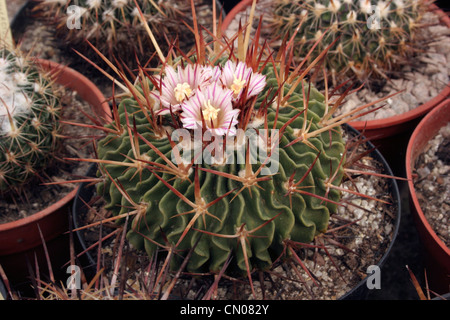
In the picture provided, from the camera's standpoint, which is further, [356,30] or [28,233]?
[356,30]

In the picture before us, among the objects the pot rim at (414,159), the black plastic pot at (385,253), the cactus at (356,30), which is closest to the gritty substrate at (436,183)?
the pot rim at (414,159)

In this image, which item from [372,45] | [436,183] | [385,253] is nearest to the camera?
[385,253]

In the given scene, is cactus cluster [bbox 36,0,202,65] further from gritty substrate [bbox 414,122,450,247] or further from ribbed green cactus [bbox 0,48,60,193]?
gritty substrate [bbox 414,122,450,247]

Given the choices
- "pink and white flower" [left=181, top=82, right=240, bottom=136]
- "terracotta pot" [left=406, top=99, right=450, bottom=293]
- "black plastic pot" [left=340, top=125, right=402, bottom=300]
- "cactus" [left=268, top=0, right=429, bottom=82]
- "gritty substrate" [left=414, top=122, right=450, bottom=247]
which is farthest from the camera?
"cactus" [left=268, top=0, right=429, bottom=82]

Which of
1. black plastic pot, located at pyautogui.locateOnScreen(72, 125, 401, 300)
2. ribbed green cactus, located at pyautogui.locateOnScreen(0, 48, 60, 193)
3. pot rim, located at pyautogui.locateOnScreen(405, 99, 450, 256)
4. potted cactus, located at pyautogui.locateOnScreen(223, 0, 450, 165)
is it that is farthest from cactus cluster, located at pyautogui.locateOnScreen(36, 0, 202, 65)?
pot rim, located at pyautogui.locateOnScreen(405, 99, 450, 256)

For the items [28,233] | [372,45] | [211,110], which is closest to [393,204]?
[372,45]

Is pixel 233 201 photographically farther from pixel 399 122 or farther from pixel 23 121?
pixel 399 122

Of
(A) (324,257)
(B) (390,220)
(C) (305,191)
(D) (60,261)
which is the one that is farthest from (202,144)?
(D) (60,261)
